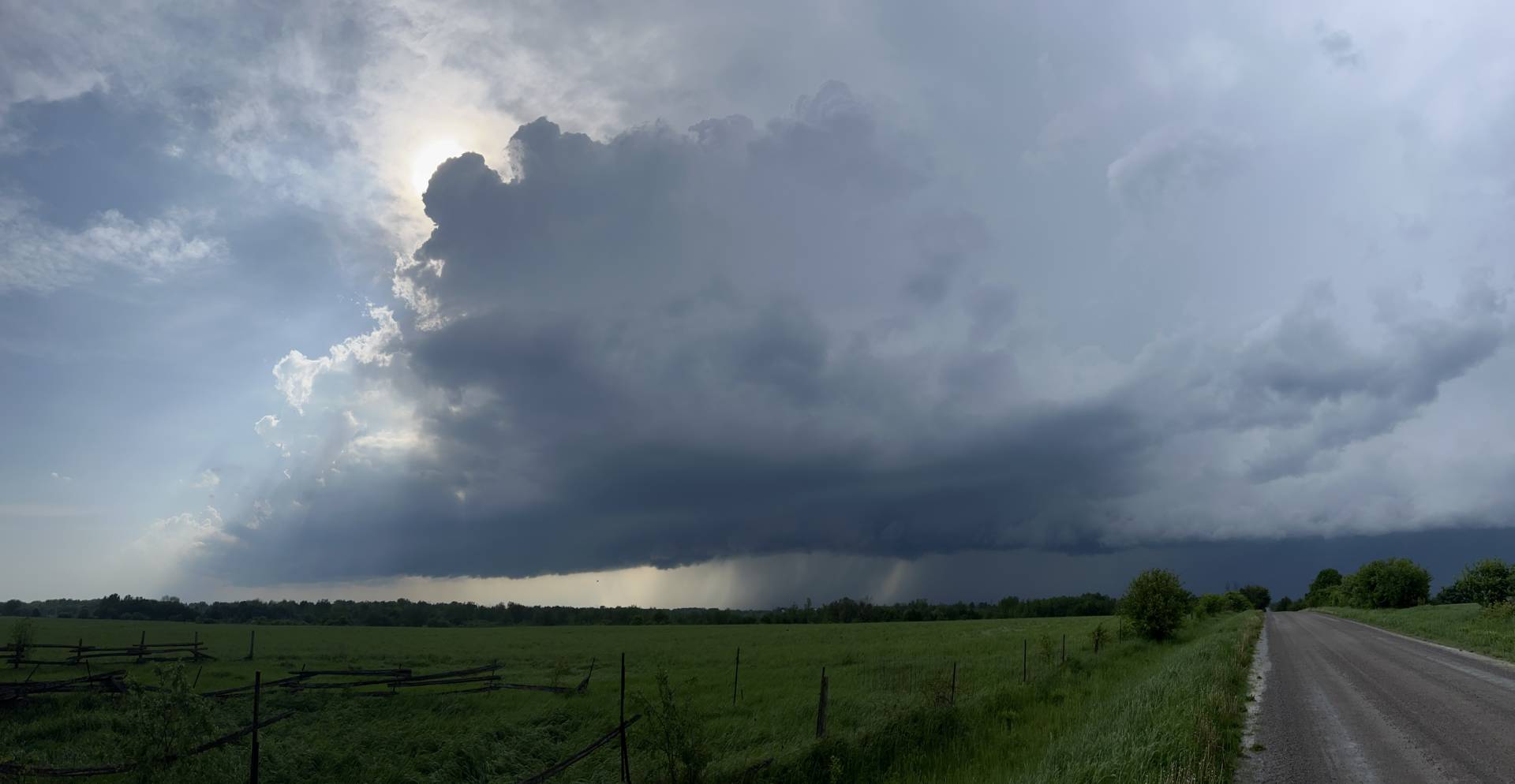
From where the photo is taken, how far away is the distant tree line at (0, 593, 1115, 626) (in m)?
154

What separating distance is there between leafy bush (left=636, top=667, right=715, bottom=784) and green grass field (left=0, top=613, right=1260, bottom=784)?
0.25m

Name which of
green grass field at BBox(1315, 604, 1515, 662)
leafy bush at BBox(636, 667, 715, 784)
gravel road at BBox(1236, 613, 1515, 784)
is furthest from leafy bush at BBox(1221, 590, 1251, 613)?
leafy bush at BBox(636, 667, 715, 784)

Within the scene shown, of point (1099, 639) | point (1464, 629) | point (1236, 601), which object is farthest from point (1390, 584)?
point (1099, 639)

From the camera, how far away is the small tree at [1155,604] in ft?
171

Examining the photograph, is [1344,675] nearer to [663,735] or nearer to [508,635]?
[663,735]

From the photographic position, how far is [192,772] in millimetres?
14273

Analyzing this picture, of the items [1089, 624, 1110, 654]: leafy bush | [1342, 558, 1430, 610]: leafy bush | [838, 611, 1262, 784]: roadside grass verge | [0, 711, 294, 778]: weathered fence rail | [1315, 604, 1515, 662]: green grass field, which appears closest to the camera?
[0, 711, 294, 778]: weathered fence rail

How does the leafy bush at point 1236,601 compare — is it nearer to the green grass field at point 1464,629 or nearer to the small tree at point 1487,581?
the small tree at point 1487,581

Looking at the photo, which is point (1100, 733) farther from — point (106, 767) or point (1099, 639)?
point (1099, 639)

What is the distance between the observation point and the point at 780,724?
25.1 metres

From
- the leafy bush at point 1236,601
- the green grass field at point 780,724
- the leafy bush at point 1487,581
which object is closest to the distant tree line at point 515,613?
the leafy bush at point 1236,601

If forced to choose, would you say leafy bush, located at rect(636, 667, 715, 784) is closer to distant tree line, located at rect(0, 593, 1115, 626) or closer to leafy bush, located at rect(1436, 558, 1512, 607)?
leafy bush, located at rect(1436, 558, 1512, 607)

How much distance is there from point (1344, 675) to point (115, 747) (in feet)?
137

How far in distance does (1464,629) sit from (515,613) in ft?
606
